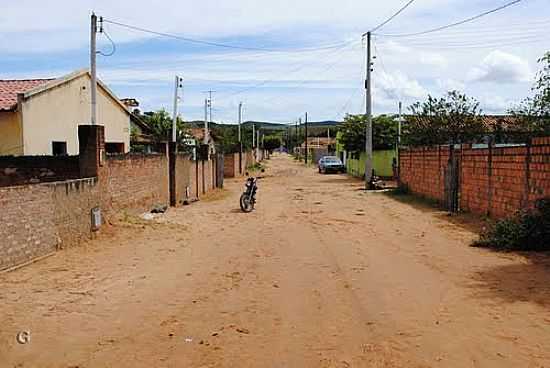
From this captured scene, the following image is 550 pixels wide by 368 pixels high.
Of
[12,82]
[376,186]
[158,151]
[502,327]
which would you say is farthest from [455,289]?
[376,186]

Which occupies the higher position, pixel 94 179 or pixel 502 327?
pixel 94 179

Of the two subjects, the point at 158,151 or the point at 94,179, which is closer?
the point at 94,179

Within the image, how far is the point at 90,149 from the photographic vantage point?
15664mm

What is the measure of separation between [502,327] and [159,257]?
7440mm

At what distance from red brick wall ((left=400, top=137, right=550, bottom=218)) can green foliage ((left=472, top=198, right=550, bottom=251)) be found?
1.29 meters

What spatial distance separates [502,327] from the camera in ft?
23.2

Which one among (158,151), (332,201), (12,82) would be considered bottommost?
(332,201)

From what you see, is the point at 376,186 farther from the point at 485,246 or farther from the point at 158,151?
the point at 485,246

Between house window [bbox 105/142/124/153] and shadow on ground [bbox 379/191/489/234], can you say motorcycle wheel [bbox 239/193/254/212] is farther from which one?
house window [bbox 105/142/124/153]

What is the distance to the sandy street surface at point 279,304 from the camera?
6297mm

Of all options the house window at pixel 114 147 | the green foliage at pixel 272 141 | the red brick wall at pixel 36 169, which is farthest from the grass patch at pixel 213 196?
the green foliage at pixel 272 141

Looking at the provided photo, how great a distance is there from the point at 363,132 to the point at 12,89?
30480 mm

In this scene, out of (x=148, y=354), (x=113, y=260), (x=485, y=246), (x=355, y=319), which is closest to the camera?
(x=148, y=354)

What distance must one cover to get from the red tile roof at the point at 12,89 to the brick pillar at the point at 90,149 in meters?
8.02
